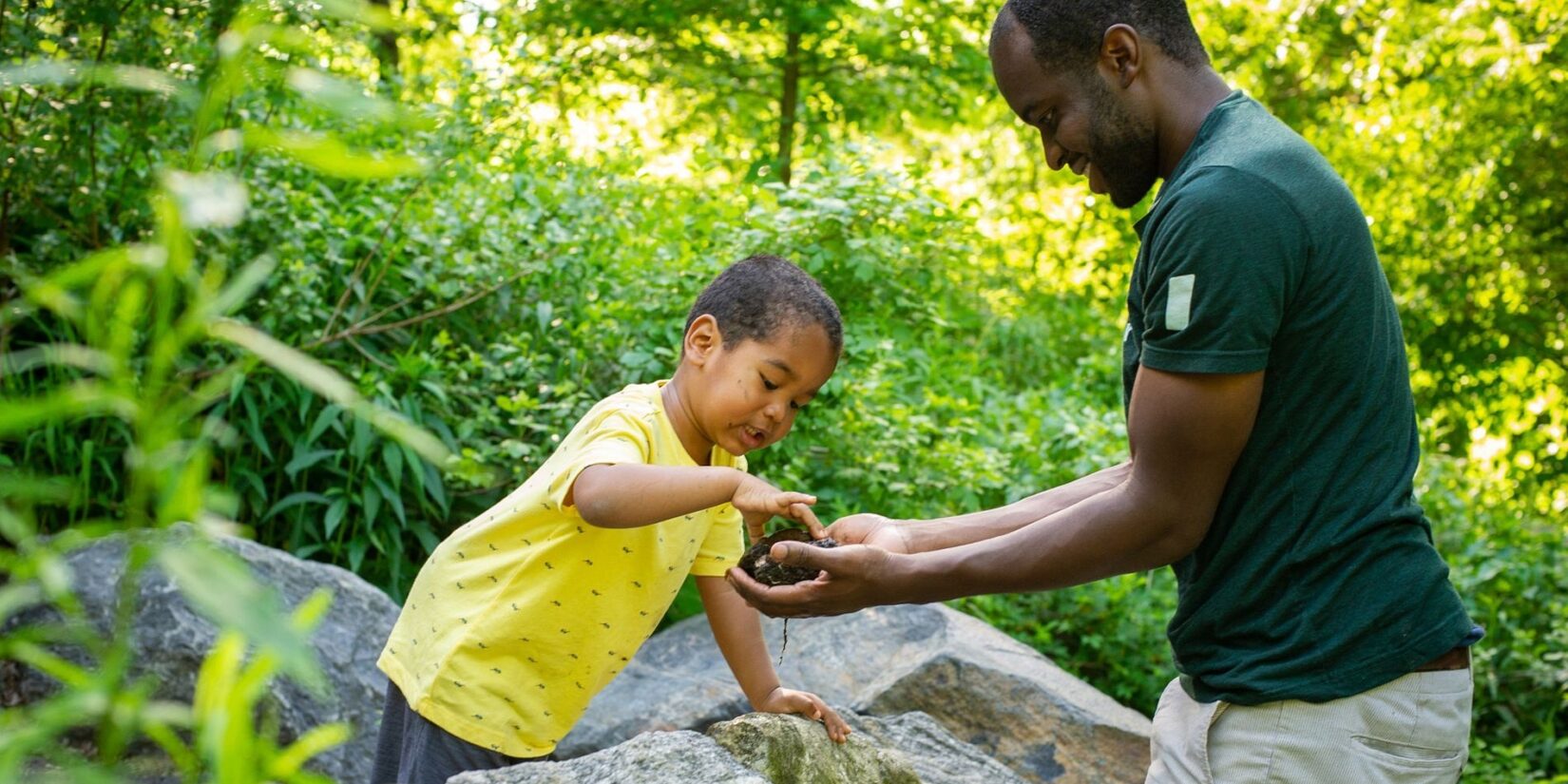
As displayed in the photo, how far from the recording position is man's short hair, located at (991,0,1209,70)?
2203 millimetres

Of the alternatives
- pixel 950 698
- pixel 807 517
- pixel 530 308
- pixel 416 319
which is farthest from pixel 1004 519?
pixel 530 308

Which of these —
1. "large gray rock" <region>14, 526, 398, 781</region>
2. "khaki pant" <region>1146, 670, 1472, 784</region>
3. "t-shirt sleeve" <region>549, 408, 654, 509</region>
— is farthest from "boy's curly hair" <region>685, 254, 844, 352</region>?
"large gray rock" <region>14, 526, 398, 781</region>

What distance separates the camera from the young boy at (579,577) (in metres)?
2.71

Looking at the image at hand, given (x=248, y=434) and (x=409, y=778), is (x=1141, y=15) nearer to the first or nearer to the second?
(x=409, y=778)

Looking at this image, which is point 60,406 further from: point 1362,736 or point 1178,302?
point 1362,736

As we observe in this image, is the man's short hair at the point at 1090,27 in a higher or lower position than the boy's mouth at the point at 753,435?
higher

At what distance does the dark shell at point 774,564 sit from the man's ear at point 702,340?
0.40 m

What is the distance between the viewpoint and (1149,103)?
222 cm

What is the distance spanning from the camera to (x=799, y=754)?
2.53 metres

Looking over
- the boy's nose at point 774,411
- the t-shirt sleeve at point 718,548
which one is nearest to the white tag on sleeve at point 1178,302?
the boy's nose at point 774,411

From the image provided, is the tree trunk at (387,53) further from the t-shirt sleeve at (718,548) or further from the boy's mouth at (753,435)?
the boy's mouth at (753,435)

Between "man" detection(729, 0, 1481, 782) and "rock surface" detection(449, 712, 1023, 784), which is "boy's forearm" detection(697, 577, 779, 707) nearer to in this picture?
"rock surface" detection(449, 712, 1023, 784)

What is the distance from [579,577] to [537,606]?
0.32 ft

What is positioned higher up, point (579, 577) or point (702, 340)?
point (702, 340)
